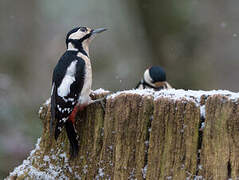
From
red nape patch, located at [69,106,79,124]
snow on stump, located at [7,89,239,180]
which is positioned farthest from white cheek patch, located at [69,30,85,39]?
snow on stump, located at [7,89,239,180]

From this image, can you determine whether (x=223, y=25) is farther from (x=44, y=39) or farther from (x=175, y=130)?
(x=175, y=130)

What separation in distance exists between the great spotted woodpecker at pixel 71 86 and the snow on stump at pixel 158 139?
15 centimetres

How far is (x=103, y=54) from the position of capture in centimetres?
1005

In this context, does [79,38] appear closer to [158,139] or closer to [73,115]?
[73,115]

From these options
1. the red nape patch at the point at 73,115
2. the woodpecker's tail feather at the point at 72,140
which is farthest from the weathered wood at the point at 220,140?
the red nape patch at the point at 73,115

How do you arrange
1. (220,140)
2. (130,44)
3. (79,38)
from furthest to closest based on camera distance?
(130,44)
(79,38)
(220,140)

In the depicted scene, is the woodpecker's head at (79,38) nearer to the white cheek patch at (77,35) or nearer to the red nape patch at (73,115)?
the white cheek patch at (77,35)

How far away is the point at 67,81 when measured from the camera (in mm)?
3721

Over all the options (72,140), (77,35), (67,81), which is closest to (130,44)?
(77,35)

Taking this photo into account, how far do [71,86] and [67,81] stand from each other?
0.19ft

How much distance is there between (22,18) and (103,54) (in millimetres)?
1970

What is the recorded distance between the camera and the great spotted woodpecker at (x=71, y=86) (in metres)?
3.28

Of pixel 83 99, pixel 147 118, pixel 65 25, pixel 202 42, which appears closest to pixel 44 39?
pixel 65 25

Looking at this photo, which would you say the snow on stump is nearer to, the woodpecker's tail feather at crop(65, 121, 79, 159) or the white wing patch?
the woodpecker's tail feather at crop(65, 121, 79, 159)
